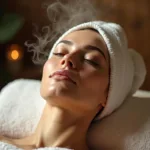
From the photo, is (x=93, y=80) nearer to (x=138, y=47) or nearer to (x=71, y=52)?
(x=71, y=52)

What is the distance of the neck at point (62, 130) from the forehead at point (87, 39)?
0.23 meters

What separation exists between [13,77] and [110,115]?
94cm

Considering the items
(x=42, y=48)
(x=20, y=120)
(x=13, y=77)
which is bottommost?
(x=13, y=77)

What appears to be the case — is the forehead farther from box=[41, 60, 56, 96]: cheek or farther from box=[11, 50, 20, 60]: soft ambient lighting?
box=[11, 50, 20, 60]: soft ambient lighting

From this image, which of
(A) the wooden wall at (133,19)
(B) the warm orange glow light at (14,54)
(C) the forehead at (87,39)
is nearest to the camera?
(C) the forehead at (87,39)

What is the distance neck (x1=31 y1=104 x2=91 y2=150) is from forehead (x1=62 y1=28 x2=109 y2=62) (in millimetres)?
228

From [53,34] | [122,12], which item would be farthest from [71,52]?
[122,12]

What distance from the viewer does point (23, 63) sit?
215 cm

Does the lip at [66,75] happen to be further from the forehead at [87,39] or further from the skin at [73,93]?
the forehead at [87,39]

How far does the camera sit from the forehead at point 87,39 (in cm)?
120

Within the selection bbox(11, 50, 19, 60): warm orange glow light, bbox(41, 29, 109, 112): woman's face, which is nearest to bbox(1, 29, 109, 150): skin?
bbox(41, 29, 109, 112): woman's face

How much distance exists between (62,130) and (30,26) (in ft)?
3.68

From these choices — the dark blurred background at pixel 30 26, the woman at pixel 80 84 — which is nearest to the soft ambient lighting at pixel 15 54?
the dark blurred background at pixel 30 26

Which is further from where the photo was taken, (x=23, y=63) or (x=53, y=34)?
(x=23, y=63)
